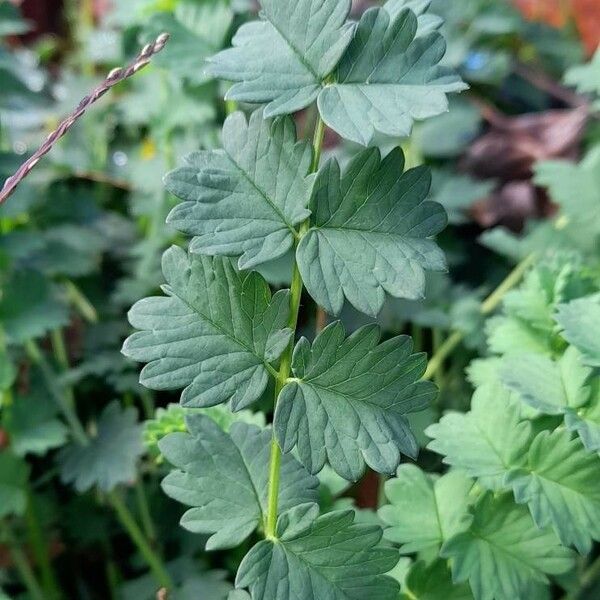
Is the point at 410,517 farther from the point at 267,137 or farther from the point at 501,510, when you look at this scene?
the point at 267,137

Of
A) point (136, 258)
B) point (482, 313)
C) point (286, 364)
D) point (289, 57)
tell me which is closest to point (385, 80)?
point (289, 57)

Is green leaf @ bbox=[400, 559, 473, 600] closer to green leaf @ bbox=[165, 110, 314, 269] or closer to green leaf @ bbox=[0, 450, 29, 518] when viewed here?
green leaf @ bbox=[165, 110, 314, 269]

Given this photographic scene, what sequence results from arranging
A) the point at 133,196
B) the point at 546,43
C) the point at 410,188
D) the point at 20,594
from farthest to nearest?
the point at 546,43
the point at 133,196
the point at 20,594
the point at 410,188


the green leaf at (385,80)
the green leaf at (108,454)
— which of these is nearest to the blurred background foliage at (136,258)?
the green leaf at (108,454)

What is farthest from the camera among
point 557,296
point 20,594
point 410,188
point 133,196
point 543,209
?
point 543,209

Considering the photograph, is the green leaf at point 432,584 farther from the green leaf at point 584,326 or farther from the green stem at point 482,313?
the green stem at point 482,313

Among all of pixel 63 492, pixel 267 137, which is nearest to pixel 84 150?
pixel 63 492

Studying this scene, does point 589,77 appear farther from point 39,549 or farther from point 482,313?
point 39,549

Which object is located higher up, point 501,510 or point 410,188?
point 410,188

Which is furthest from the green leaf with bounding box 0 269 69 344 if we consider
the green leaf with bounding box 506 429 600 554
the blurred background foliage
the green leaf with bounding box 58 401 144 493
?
the green leaf with bounding box 506 429 600 554
